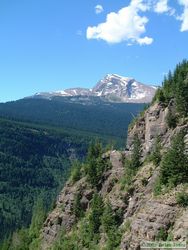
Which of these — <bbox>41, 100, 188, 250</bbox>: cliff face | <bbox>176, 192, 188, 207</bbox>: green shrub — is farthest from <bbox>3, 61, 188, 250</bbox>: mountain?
<bbox>176, 192, 188, 207</bbox>: green shrub

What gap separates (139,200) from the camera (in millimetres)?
80000

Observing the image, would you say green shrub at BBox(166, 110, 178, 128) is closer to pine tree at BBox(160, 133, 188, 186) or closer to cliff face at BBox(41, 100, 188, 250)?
cliff face at BBox(41, 100, 188, 250)

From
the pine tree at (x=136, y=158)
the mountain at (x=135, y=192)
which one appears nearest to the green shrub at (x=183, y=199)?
the mountain at (x=135, y=192)

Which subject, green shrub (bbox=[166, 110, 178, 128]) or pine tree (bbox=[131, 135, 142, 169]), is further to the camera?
green shrub (bbox=[166, 110, 178, 128])

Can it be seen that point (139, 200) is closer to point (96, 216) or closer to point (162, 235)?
point (96, 216)

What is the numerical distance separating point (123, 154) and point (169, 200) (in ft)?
110

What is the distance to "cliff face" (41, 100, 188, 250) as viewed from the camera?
216 feet

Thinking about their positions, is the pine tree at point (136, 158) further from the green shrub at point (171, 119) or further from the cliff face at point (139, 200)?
the green shrub at point (171, 119)

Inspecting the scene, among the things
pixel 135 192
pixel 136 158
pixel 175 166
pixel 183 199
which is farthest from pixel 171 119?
pixel 183 199

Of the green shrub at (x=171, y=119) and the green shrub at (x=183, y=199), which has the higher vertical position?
the green shrub at (x=171, y=119)

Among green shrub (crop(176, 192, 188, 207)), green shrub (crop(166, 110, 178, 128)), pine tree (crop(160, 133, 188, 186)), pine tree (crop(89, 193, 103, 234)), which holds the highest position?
green shrub (crop(166, 110, 178, 128))

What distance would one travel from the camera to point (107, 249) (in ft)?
248

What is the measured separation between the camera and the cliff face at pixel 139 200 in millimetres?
65750

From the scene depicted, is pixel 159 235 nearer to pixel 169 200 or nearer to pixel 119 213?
pixel 169 200
